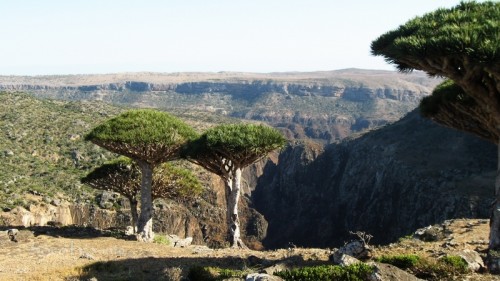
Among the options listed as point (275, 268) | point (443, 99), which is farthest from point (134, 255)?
point (443, 99)

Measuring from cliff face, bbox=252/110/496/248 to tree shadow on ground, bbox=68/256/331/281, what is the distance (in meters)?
37.6

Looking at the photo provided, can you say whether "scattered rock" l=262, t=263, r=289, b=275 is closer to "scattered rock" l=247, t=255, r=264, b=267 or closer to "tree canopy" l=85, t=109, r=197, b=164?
"scattered rock" l=247, t=255, r=264, b=267

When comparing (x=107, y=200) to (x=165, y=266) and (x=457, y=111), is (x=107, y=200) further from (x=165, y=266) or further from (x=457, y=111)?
(x=457, y=111)

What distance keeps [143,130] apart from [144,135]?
0.48 meters

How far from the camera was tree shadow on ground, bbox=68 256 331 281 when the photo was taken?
16297mm

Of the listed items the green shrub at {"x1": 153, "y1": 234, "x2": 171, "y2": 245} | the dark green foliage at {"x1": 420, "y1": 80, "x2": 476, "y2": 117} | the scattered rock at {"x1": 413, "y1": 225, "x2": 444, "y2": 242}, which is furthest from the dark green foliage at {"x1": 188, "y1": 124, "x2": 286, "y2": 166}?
the dark green foliage at {"x1": 420, "y1": 80, "x2": 476, "y2": 117}

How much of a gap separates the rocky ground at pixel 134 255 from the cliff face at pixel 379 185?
32584 mm

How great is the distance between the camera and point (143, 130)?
2570 cm

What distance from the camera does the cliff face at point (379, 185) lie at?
57.6 metres

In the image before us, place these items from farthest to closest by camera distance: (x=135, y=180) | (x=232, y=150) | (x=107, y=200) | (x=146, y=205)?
(x=107, y=200) < (x=135, y=180) < (x=146, y=205) < (x=232, y=150)

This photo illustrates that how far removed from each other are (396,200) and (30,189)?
169ft

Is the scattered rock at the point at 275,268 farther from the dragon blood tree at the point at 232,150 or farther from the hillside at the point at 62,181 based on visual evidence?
the hillside at the point at 62,181

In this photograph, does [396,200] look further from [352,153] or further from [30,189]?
[30,189]

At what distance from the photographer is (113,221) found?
48.4 meters
